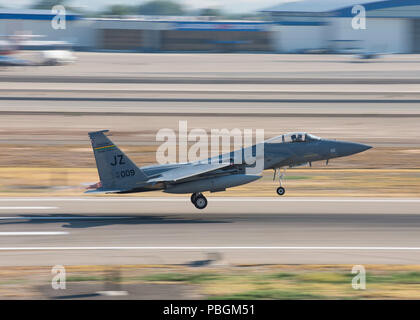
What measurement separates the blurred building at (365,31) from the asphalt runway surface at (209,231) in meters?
91.9

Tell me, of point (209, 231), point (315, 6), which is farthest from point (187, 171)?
point (315, 6)

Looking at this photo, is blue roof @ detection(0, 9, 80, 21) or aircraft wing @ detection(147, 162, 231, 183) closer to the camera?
aircraft wing @ detection(147, 162, 231, 183)

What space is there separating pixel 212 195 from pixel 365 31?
98.1 meters

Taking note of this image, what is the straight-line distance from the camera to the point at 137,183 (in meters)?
22.1

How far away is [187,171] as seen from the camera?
22.6 meters

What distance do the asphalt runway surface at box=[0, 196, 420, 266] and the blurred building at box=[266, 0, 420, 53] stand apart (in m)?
91.9

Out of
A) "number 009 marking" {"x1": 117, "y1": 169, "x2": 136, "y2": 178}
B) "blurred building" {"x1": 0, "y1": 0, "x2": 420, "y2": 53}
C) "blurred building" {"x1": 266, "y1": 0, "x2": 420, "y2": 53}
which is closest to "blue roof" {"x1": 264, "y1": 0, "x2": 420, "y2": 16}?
"blurred building" {"x1": 266, "y1": 0, "x2": 420, "y2": 53}

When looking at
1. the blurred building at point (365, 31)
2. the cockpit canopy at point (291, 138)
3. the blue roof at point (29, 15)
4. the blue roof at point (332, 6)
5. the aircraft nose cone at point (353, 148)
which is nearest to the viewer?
the cockpit canopy at point (291, 138)

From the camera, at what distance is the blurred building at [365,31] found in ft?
374

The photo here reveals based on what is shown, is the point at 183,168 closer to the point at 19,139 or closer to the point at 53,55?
the point at 19,139

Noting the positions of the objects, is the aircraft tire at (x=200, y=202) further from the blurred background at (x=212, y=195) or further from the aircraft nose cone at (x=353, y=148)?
the aircraft nose cone at (x=353, y=148)

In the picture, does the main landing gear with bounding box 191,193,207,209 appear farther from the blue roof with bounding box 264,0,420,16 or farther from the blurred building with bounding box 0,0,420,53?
the blue roof with bounding box 264,0,420,16

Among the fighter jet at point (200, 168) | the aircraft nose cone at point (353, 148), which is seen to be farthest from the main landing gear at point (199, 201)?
the aircraft nose cone at point (353, 148)

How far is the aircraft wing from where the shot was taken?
22156mm
